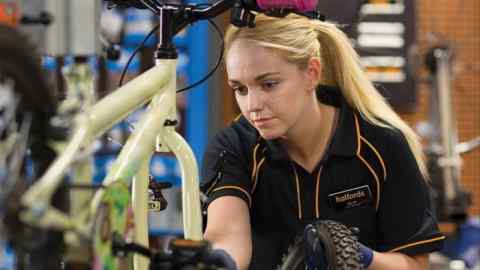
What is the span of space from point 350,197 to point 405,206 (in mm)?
126

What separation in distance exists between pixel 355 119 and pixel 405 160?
0.50 feet

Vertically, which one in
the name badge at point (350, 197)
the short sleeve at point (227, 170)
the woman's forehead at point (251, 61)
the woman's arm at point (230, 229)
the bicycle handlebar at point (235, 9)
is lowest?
the woman's arm at point (230, 229)

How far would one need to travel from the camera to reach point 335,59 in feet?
7.95

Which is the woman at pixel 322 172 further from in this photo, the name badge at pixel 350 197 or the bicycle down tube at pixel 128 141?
the bicycle down tube at pixel 128 141

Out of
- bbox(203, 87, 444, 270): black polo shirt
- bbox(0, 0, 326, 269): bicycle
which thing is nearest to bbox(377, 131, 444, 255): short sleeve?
bbox(203, 87, 444, 270): black polo shirt

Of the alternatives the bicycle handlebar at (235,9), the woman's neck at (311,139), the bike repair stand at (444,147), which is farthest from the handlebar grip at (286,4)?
the bike repair stand at (444,147)

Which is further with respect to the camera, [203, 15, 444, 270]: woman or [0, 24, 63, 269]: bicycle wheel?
[203, 15, 444, 270]: woman

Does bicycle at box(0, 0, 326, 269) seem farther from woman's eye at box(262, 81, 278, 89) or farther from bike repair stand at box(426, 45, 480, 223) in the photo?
bike repair stand at box(426, 45, 480, 223)

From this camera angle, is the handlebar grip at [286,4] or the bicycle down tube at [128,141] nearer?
the bicycle down tube at [128,141]

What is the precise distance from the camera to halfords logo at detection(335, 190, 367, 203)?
2334 mm

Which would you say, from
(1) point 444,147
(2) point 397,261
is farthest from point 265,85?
(1) point 444,147

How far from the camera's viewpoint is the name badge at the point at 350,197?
2.33 m

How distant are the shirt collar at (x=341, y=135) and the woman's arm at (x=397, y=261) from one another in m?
0.24

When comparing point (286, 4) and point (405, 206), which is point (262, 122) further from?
point (405, 206)
